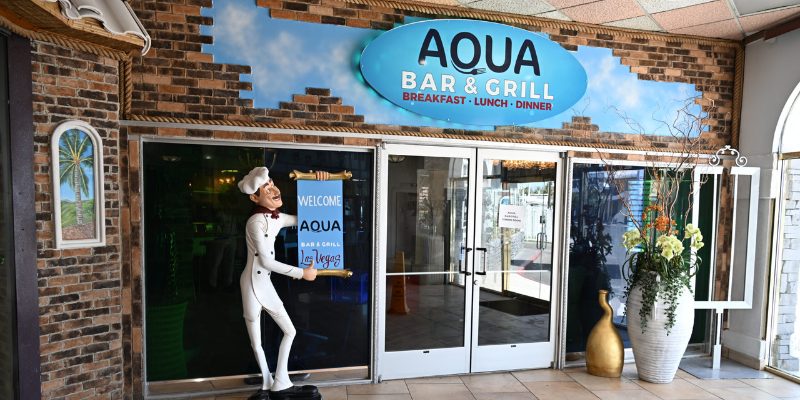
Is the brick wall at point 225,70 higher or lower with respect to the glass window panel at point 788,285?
higher

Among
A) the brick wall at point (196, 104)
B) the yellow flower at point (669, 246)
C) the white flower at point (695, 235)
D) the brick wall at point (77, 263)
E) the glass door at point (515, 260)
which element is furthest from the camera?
the glass door at point (515, 260)

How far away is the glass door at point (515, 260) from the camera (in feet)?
14.9

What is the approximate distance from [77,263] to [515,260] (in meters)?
3.63

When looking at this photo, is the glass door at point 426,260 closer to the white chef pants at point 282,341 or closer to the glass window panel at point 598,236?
the white chef pants at point 282,341

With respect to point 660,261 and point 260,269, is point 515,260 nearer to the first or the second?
point 660,261

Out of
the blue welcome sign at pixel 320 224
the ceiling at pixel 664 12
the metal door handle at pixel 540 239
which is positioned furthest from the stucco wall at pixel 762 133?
the blue welcome sign at pixel 320 224

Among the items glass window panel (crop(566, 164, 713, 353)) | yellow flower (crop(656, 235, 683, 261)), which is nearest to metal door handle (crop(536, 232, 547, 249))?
glass window panel (crop(566, 164, 713, 353))

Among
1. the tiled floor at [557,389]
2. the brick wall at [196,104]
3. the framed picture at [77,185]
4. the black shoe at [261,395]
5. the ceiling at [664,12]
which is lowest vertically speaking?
the tiled floor at [557,389]

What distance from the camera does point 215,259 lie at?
12.9ft

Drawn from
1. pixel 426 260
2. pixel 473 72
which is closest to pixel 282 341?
pixel 426 260

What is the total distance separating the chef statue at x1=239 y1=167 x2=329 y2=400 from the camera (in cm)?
348

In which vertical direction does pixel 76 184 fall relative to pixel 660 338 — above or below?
above

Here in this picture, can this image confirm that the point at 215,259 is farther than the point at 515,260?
No

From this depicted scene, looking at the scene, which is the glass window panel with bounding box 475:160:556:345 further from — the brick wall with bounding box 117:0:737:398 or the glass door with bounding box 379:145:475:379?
the brick wall with bounding box 117:0:737:398
